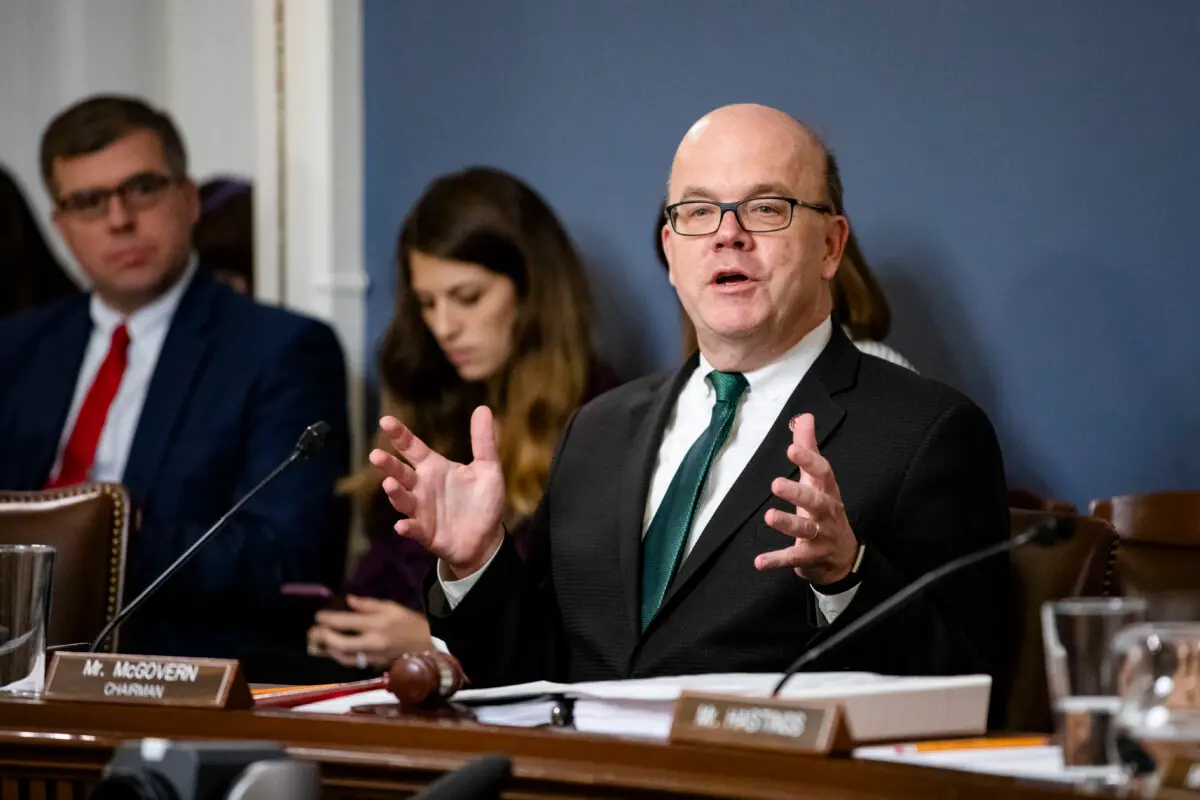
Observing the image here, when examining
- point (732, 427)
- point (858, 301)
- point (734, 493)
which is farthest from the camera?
point (858, 301)

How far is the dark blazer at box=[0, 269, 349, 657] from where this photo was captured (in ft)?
11.7

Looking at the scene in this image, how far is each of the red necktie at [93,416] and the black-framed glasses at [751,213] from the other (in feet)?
6.82

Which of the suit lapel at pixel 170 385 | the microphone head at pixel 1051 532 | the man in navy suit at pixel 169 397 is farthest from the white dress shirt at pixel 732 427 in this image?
the suit lapel at pixel 170 385

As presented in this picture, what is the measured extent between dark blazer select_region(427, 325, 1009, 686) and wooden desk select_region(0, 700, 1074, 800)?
1.73 ft

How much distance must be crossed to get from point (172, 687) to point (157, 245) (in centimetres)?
245

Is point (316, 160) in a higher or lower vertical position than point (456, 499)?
higher

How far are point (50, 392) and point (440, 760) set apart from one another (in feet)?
9.16

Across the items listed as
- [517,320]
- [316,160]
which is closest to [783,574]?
[517,320]

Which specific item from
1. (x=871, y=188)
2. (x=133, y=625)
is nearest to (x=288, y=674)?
(x=133, y=625)

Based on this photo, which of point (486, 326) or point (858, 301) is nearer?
point (858, 301)

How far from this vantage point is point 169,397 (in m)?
3.85

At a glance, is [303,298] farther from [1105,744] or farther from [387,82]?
[1105,744]

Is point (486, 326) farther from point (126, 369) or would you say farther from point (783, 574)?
point (783, 574)

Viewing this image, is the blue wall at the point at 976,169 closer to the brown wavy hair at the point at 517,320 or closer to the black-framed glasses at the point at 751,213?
the brown wavy hair at the point at 517,320
